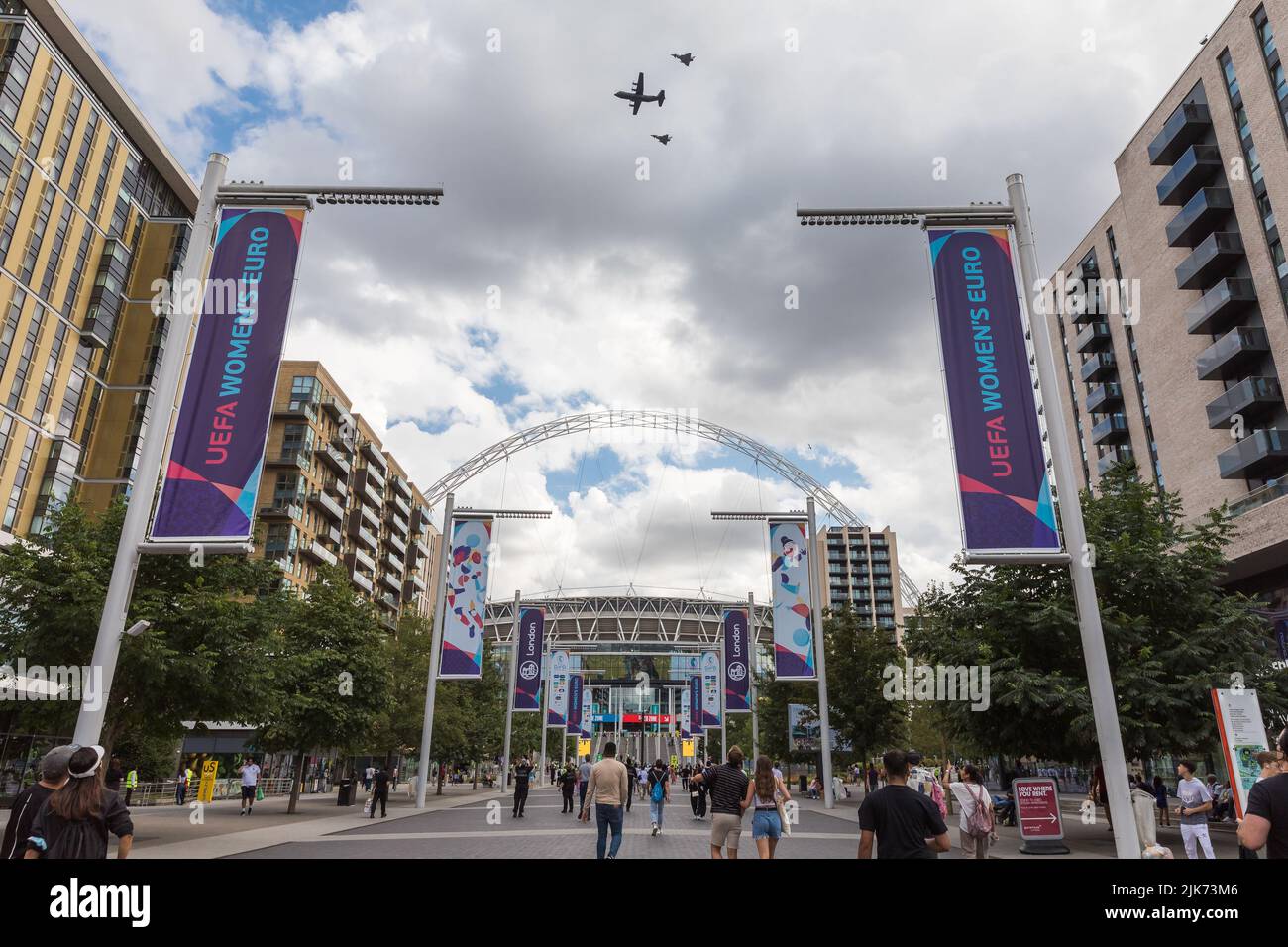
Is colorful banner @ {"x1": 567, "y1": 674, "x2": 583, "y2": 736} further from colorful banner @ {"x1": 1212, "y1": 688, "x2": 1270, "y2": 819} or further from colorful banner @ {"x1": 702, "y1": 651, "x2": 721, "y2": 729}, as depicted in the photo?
colorful banner @ {"x1": 1212, "y1": 688, "x2": 1270, "y2": 819}

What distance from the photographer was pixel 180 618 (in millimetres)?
20203

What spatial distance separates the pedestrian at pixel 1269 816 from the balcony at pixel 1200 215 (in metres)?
46.2

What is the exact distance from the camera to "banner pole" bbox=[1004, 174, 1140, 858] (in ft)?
37.6

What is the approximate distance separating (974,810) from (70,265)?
61.3m

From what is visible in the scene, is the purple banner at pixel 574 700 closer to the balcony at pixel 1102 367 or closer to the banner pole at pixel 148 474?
the balcony at pixel 1102 367

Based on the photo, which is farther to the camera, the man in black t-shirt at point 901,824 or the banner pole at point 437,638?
the banner pole at point 437,638

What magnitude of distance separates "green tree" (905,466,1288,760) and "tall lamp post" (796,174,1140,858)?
674cm

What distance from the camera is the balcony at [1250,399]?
38.7m

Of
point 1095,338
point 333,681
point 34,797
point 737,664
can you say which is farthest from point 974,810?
point 1095,338

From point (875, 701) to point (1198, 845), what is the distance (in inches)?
1066

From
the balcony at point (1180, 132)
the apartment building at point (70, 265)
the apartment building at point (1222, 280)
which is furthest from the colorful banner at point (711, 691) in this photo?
the apartment building at point (70, 265)
